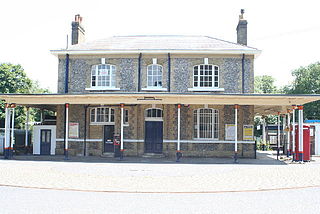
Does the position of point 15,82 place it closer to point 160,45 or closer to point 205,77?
point 160,45

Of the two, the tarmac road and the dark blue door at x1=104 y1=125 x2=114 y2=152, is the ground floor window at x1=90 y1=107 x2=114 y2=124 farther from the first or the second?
the tarmac road

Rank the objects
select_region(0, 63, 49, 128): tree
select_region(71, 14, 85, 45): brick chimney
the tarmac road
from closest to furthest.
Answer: the tarmac road → select_region(71, 14, 85, 45): brick chimney → select_region(0, 63, 49, 128): tree

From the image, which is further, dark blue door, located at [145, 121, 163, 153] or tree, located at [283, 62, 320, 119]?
tree, located at [283, 62, 320, 119]

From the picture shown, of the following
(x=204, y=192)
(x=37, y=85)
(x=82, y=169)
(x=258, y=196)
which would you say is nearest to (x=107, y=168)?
(x=82, y=169)

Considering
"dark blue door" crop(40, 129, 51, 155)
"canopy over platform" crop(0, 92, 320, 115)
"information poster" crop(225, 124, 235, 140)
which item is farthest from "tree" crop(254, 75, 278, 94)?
"dark blue door" crop(40, 129, 51, 155)

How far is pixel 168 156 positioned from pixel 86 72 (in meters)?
7.14

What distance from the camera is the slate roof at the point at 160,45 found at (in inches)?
843

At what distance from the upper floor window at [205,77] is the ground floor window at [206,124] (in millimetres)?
1553

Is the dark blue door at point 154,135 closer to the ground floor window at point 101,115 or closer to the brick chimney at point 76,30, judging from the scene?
the ground floor window at point 101,115

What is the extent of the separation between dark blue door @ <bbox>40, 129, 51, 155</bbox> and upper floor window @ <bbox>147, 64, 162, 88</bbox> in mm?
6963

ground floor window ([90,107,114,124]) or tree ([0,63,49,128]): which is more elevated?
tree ([0,63,49,128])

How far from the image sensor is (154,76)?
21938mm

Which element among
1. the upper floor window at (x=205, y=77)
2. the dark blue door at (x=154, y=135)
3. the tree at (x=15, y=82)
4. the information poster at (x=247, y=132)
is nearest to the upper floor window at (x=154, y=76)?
the upper floor window at (x=205, y=77)

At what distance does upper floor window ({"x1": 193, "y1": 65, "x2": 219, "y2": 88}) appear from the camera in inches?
849
